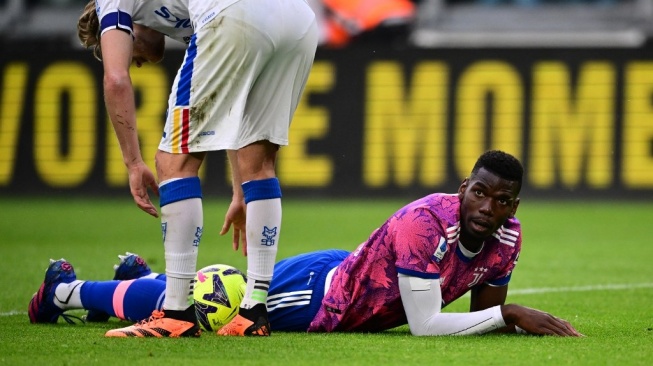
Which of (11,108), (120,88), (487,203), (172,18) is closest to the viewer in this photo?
(120,88)

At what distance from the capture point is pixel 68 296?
5645mm

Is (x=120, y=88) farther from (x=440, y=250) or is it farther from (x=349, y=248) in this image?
(x=349, y=248)

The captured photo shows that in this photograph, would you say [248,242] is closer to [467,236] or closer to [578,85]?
[467,236]

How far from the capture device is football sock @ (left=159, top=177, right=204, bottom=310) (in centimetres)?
490

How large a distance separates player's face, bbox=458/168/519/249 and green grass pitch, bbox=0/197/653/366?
0.47 metres

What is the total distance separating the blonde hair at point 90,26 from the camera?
5297 millimetres

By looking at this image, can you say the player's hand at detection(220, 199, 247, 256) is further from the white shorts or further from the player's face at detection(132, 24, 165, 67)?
the player's face at detection(132, 24, 165, 67)

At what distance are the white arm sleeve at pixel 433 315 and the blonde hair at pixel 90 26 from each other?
5.71 feet

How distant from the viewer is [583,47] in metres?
15.3

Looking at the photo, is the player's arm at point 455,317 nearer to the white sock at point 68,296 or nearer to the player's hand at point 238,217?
the player's hand at point 238,217

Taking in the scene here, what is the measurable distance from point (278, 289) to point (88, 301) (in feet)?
3.00

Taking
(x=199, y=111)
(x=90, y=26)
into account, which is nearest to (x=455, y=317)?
(x=199, y=111)

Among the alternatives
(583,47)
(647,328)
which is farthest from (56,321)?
(583,47)

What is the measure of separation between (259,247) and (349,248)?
5.14 meters
